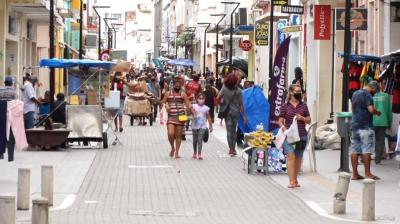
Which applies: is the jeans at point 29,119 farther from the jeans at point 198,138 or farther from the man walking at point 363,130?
the man walking at point 363,130

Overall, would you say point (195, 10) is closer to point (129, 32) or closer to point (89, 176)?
point (89, 176)

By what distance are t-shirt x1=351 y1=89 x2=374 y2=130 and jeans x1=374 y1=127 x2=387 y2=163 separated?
258cm

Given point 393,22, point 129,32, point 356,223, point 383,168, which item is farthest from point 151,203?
point 129,32

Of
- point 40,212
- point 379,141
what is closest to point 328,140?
point 379,141

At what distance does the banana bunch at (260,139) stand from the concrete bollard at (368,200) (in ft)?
20.8

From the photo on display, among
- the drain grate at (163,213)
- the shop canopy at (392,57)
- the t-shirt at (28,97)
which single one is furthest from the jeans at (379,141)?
the t-shirt at (28,97)

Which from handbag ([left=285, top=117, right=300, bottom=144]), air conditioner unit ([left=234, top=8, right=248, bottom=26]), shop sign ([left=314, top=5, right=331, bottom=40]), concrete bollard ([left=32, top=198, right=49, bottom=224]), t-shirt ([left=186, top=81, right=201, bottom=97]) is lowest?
concrete bollard ([left=32, top=198, right=49, bottom=224])

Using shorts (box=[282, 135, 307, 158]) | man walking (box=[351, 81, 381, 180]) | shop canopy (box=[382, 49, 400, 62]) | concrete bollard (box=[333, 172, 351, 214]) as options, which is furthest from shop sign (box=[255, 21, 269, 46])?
concrete bollard (box=[333, 172, 351, 214])

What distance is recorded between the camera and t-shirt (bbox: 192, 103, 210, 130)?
76.3ft

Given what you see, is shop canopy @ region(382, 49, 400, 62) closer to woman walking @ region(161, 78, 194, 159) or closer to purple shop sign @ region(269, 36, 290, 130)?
purple shop sign @ region(269, 36, 290, 130)

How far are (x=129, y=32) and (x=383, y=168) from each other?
175m

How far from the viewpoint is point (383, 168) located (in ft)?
69.5

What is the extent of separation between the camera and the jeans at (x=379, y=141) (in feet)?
69.6

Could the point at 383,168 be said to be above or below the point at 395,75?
below
